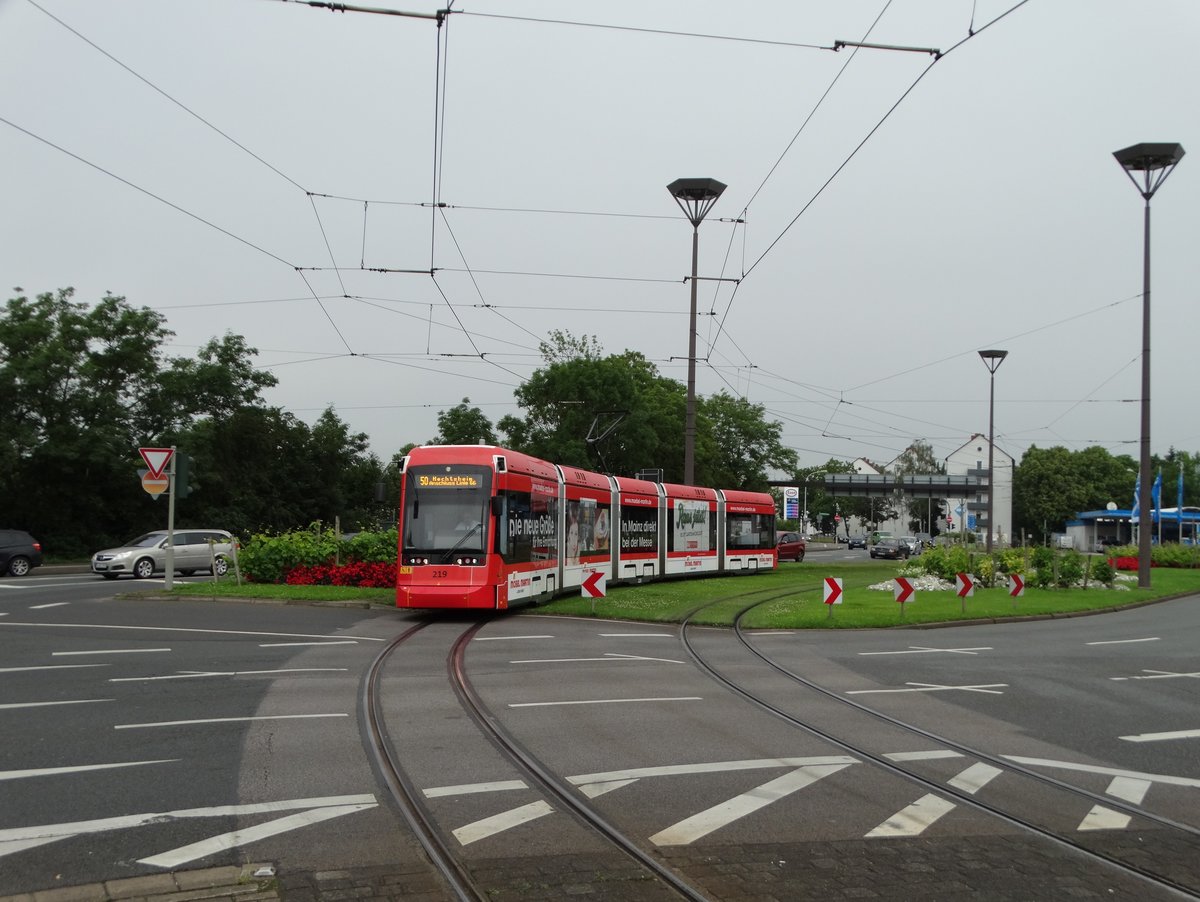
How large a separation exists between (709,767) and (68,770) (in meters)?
4.61

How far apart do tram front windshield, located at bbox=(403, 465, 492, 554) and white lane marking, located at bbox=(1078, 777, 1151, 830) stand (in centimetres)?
1395

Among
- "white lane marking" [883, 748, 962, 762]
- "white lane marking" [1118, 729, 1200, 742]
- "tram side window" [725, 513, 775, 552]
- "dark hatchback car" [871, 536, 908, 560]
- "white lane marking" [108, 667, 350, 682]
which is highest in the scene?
"tram side window" [725, 513, 775, 552]

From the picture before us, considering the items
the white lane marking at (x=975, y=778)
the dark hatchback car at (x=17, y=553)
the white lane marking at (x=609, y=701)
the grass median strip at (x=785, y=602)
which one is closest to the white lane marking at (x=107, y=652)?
the white lane marking at (x=609, y=701)

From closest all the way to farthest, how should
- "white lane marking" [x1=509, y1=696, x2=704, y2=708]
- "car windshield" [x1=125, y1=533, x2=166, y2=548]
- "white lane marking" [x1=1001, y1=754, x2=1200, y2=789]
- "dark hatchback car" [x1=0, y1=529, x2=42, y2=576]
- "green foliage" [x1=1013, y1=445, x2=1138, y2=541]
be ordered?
"white lane marking" [x1=1001, y1=754, x2=1200, y2=789], "white lane marking" [x1=509, y1=696, x2=704, y2=708], "car windshield" [x1=125, y1=533, x2=166, y2=548], "dark hatchback car" [x1=0, y1=529, x2=42, y2=576], "green foliage" [x1=1013, y1=445, x2=1138, y2=541]

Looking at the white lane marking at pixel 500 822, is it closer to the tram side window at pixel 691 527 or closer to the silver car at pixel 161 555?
the silver car at pixel 161 555

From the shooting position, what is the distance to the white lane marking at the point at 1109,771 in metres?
8.30

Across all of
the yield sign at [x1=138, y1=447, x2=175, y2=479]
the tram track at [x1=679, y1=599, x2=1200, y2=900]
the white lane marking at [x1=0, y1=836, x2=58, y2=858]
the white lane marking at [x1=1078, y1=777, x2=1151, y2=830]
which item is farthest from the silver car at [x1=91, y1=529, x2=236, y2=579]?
the white lane marking at [x1=1078, y1=777, x2=1151, y2=830]

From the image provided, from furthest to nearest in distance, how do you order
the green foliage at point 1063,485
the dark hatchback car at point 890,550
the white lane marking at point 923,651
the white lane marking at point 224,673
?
the green foliage at point 1063,485 < the dark hatchback car at point 890,550 < the white lane marking at point 923,651 < the white lane marking at point 224,673

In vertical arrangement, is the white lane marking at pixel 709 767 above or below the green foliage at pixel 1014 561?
below

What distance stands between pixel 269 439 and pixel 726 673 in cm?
4831

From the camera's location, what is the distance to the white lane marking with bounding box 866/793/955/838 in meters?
6.60

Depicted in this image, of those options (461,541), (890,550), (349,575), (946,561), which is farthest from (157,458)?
(890,550)

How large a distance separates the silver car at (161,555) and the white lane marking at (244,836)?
25.1 meters

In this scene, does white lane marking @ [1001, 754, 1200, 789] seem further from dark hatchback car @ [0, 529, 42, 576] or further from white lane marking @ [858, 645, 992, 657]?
dark hatchback car @ [0, 529, 42, 576]
